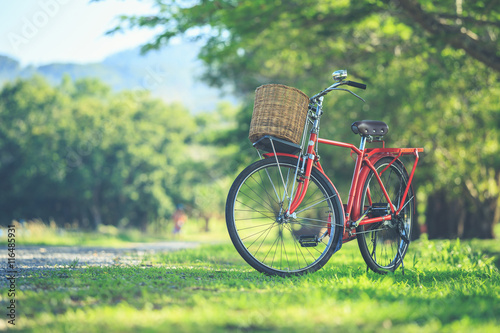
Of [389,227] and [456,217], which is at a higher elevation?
[389,227]

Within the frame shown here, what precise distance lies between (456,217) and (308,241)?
49.8 feet

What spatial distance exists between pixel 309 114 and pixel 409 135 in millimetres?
11692

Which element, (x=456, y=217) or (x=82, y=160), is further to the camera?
(x=82, y=160)

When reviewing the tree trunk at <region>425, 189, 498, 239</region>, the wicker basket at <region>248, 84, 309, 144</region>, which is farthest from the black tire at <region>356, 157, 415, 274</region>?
the tree trunk at <region>425, 189, 498, 239</region>

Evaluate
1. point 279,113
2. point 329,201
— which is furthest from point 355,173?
point 279,113

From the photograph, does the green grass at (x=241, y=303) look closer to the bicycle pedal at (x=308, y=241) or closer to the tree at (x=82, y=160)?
the bicycle pedal at (x=308, y=241)

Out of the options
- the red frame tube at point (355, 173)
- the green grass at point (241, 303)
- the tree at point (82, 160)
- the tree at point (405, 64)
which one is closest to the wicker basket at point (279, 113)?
the red frame tube at point (355, 173)

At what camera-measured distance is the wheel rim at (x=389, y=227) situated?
4.58 metres

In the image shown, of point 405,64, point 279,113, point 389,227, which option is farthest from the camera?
point 405,64

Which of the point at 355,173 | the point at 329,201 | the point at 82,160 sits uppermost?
the point at 82,160

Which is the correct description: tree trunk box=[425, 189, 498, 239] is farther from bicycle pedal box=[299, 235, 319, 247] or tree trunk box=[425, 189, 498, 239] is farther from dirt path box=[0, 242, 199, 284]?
bicycle pedal box=[299, 235, 319, 247]

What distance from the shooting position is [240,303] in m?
2.75

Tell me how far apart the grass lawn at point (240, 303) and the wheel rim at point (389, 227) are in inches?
17.5

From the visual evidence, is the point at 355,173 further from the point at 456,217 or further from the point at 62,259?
the point at 456,217
